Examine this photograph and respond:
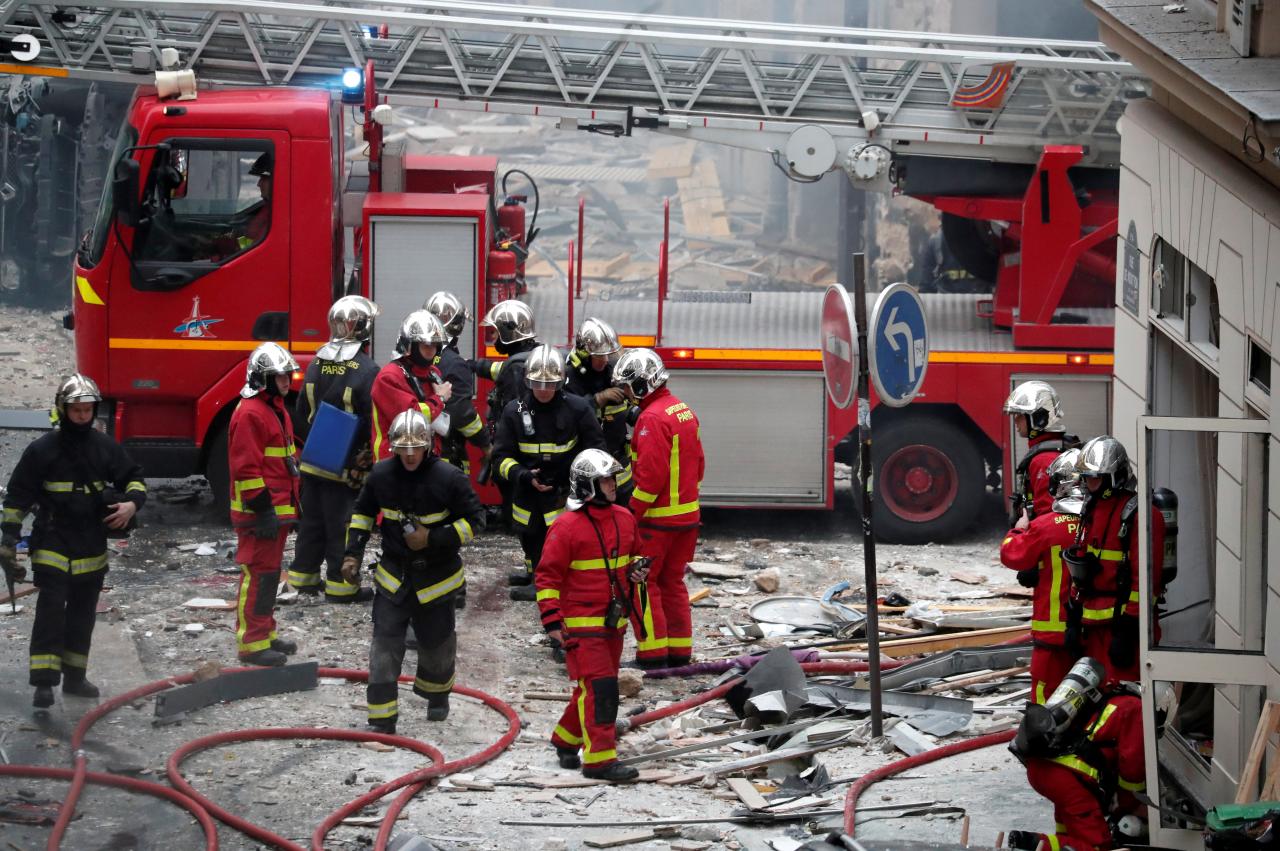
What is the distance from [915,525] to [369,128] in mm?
4514

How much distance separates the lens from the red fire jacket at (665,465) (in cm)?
897

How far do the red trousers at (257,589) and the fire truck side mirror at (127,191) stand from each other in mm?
2865

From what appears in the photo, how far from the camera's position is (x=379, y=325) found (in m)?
11.1

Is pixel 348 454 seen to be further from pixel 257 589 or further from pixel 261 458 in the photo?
pixel 257 589

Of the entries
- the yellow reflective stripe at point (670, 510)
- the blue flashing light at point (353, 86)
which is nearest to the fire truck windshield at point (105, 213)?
the blue flashing light at point (353, 86)

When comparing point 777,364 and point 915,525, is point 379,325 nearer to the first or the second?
point 777,364

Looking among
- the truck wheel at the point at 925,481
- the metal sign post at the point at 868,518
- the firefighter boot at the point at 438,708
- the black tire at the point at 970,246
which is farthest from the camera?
the black tire at the point at 970,246

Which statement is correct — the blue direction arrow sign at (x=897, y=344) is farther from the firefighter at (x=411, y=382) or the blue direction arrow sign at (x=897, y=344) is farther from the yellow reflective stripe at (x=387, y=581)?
the firefighter at (x=411, y=382)

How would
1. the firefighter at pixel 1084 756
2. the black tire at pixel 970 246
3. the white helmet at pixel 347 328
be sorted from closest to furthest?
the firefighter at pixel 1084 756 < the white helmet at pixel 347 328 < the black tire at pixel 970 246

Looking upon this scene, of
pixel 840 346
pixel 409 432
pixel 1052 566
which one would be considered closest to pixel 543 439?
pixel 409 432

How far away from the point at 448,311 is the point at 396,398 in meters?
0.92

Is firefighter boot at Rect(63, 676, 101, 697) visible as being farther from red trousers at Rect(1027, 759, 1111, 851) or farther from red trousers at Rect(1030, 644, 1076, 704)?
red trousers at Rect(1027, 759, 1111, 851)

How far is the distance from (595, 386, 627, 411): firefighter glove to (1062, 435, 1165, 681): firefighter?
Result: 3.41 m

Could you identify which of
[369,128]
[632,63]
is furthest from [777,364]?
[369,128]
